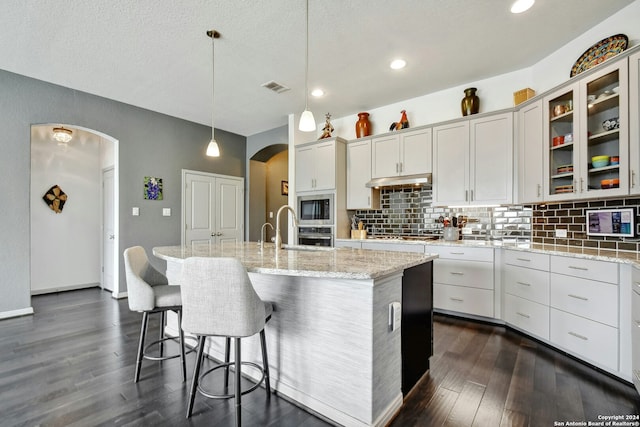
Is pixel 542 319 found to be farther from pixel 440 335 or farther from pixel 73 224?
pixel 73 224

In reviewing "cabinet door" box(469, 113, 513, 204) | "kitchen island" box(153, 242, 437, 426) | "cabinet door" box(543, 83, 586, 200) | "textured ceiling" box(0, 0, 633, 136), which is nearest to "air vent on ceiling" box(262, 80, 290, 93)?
"textured ceiling" box(0, 0, 633, 136)

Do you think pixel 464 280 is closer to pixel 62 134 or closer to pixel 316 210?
pixel 316 210

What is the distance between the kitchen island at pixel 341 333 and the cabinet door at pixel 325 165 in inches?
101

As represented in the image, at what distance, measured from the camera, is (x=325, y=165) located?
4504 mm

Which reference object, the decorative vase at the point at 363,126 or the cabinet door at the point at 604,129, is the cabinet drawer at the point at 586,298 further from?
the decorative vase at the point at 363,126

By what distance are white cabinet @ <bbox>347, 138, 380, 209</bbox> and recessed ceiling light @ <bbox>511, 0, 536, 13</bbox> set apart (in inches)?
86.1

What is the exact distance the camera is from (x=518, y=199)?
10.5 feet

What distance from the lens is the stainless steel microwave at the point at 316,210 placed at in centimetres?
446

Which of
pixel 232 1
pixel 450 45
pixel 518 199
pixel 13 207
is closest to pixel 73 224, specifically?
pixel 13 207

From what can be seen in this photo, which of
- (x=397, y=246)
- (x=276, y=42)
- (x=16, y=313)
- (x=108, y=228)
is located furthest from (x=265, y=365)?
(x=108, y=228)

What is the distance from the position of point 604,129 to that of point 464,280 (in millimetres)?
1838

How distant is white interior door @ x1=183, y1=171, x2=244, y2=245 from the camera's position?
17.1ft

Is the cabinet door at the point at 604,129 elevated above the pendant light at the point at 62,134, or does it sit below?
below

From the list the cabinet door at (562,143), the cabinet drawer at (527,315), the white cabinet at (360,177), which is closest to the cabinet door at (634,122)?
the cabinet door at (562,143)
